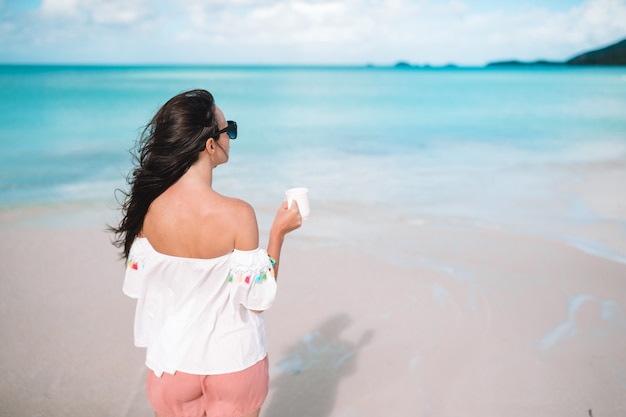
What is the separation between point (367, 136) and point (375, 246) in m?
10.9

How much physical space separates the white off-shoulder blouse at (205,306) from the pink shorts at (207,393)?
33mm

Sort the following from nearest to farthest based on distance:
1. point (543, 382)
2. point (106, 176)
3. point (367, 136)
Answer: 1. point (543, 382)
2. point (106, 176)
3. point (367, 136)

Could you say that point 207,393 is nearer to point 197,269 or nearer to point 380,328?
point 197,269

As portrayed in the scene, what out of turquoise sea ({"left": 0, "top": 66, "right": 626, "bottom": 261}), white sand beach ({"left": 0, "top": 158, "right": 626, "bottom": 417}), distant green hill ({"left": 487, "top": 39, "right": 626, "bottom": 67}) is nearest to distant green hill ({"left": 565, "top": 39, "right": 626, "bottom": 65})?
distant green hill ({"left": 487, "top": 39, "right": 626, "bottom": 67})

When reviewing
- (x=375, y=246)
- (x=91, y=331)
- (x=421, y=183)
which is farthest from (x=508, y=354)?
(x=421, y=183)

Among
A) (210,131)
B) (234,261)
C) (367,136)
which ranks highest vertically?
(210,131)

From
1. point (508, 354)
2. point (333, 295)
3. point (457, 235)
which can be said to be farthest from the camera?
point (457, 235)

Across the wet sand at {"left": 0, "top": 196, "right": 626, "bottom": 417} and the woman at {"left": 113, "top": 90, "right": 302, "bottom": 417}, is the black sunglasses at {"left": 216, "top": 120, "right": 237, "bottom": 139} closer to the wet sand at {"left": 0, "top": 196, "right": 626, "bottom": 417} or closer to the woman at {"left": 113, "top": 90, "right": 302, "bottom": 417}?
the woman at {"left": 113, "top": 90, "right": 302, "bottom": 417}

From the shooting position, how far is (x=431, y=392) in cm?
341

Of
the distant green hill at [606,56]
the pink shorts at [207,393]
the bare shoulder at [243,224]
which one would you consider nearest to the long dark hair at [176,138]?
the bare shoulder at [243,224]

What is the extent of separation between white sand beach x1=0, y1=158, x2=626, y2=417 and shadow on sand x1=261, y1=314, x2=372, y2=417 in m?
0.01

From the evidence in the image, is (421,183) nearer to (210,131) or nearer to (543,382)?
(543,382)

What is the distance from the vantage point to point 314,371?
12.0ft

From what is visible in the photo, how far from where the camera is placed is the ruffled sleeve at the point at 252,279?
1.78 metres
